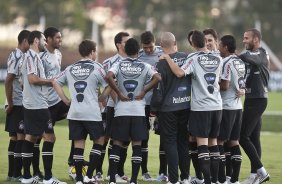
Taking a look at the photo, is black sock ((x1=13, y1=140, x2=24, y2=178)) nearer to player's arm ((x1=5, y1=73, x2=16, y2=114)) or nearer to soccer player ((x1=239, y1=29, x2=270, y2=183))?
player's arm ((x1=5, y1=73, x2=16, y2=114))

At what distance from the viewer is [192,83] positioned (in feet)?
41.7

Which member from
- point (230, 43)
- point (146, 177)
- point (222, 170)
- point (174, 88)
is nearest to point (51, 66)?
point (174, 88)

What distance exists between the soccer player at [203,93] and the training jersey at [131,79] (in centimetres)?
35

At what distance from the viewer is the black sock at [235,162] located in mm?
13133

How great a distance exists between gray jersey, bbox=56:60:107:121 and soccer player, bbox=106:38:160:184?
0.25 metres

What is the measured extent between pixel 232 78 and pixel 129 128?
65.8 inches

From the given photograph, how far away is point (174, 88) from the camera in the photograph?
1271cm

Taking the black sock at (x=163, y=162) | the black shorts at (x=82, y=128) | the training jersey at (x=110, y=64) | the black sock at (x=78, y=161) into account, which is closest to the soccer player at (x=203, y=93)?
the training jersey at (x=110, y=64)

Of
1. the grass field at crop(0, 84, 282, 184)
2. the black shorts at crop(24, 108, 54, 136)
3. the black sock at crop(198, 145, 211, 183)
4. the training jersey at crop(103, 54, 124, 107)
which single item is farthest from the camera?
the grass field at crop(0, 84, 282, 184)

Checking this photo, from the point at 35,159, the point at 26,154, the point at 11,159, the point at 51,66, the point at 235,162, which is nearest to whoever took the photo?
the point at 26,154

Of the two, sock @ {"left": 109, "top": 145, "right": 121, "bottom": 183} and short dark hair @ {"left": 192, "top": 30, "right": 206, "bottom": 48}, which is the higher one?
short dark hair @ {"left": 192, "top": 30, "right": 206, "bottom": 48}

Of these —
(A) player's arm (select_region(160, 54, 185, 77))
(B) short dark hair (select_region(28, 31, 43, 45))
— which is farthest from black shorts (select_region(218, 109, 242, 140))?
(B) short dark hair (select_region(28, 31, 43, 45))

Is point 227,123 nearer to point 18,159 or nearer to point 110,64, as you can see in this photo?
point 110,64

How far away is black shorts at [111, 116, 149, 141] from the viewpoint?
12617 mm
